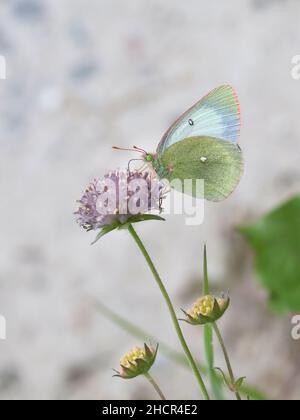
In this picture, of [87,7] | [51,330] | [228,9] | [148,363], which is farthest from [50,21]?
[148,363]

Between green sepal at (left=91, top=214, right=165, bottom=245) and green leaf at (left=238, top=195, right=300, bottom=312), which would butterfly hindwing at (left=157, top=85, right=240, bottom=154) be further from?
green leaf at (left=238, top=195, right=300, bottom=312)

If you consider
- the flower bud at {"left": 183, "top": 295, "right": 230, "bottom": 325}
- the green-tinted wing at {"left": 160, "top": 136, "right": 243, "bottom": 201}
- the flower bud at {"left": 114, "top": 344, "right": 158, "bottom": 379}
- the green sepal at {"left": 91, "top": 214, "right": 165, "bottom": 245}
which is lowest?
the flower bud at {"left": 114, "top": 344, "right": 158, "bottom": 379}

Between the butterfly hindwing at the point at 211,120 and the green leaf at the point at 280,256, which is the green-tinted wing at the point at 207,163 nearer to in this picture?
the butterfly hindwing at the point at 211,120

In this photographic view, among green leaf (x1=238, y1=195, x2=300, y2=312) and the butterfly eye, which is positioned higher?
the butterfly eye

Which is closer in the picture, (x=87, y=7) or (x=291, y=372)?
(x=291, y=372)

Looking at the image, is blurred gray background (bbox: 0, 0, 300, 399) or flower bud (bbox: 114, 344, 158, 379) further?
blurred gray background (bbox: 0, 0, 300, 399)

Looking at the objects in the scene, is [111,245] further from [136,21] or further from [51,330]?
[136,21]

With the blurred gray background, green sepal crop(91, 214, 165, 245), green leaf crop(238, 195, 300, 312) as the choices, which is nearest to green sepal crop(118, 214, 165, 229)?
green sepal crop(91, 214, 165, 245)

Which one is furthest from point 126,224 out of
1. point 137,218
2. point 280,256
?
point 280,256
